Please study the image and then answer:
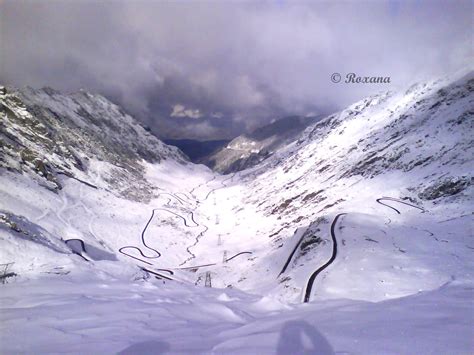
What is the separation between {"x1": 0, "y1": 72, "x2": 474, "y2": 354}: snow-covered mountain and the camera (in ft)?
23.5

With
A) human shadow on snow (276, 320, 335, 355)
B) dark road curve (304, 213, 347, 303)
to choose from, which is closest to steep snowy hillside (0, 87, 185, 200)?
dark road curve (304, 213, 347, 303)

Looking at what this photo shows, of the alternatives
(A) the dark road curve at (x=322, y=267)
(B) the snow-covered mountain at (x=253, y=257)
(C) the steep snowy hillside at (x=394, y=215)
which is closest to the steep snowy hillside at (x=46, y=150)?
(B) the snow-covered mountain at (x=253, y=257)

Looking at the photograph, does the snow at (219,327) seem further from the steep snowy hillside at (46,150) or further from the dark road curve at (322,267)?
the steep snowy hillside at (46,150)

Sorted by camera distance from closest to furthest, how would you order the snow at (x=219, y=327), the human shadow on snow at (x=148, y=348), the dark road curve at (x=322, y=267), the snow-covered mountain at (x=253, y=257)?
the snow at (x=219, y=327) → the human shadow on snow at (x=148, y=348) → the snow-covered mountain at (x=253, y=257) → the dark road curve at (x=322, y=267)

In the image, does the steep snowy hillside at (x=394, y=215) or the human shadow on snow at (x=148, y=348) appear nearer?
the human shadow on snow at (x=148, y=348)

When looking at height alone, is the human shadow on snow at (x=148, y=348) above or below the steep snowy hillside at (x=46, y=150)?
below

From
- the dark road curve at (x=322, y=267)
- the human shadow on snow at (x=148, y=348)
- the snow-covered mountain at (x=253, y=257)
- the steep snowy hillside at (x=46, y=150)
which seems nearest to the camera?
the human shadow on snow at (x=148, y=348)

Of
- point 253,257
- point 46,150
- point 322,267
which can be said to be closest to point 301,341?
point 322,267

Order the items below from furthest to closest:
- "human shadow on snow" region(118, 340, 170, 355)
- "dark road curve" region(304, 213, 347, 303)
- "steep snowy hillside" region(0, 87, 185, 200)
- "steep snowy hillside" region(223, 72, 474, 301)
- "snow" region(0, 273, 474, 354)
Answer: "steep snowy hillside" region(0, 87, 185, 200) < "steep snowy hillside" region(223, 72, 474, 301) < "dark road curve" region(304, 213, 347, 303) < "human shadow on snow" region(118, 340, 170, 355) < "snow" region(0, 273, 474, 354)

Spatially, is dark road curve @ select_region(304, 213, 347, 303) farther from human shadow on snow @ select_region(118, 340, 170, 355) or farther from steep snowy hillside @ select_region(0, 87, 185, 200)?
steep snowy hillside @ select_region(0, 87, 185, 200)

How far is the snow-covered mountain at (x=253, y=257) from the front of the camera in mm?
7152

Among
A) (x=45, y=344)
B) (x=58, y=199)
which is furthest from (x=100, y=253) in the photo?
(x=45, y=344)

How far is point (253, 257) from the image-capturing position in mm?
52000

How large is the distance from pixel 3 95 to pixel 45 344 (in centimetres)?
12691
